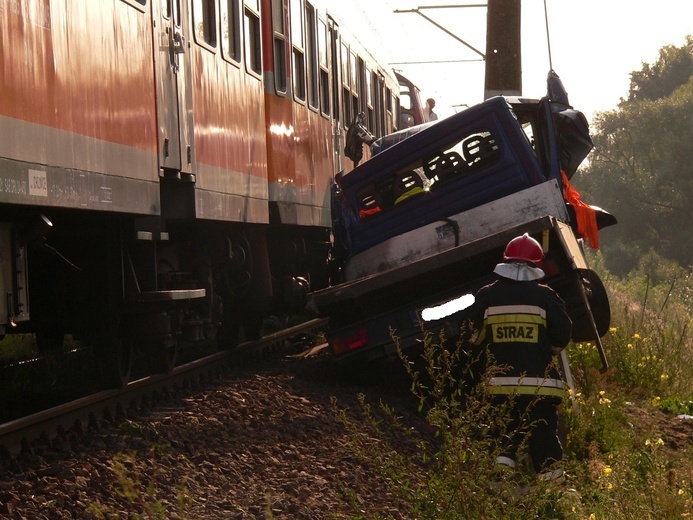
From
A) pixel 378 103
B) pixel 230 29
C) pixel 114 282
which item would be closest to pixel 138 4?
pixel 114 282

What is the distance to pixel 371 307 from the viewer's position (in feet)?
32.5

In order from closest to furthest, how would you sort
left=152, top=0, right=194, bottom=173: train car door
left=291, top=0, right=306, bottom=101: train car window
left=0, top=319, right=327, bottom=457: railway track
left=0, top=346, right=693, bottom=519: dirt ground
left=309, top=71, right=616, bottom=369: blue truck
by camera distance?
1. left=0, top=346, right=693, bottom=519: dirt ground
2. left=0, top=319, right=327, bottom=457: railway track
3. left=152, top=0, right=194, bottom=173: train car door
4. left=309, top=71, right=616, bottom=369: blue truck
5. left=291, top=0, right=306, bottom=101: train car window

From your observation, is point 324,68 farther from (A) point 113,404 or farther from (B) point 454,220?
(A) point 113,404

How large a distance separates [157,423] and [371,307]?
2.55m

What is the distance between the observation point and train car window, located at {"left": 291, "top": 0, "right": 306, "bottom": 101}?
1287cm

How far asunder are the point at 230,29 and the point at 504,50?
20.5 feet

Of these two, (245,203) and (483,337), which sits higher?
(245,203)

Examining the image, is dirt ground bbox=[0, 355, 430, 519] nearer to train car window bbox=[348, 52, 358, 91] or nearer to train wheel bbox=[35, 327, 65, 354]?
train wheel bbox=[35, 327, 65, 354]

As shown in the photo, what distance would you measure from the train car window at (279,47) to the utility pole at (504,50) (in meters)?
4.37

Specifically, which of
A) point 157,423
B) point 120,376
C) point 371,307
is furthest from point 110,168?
point 371,307

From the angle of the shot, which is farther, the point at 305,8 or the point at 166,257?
the point at 305,8

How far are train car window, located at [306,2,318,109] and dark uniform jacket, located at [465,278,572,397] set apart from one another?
6.98 meters

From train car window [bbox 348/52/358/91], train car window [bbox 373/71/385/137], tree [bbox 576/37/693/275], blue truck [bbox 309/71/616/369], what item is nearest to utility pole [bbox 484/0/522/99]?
train car window [bbox 348/52/358/91]

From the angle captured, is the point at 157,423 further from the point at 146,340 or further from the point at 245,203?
the point at 245,203
